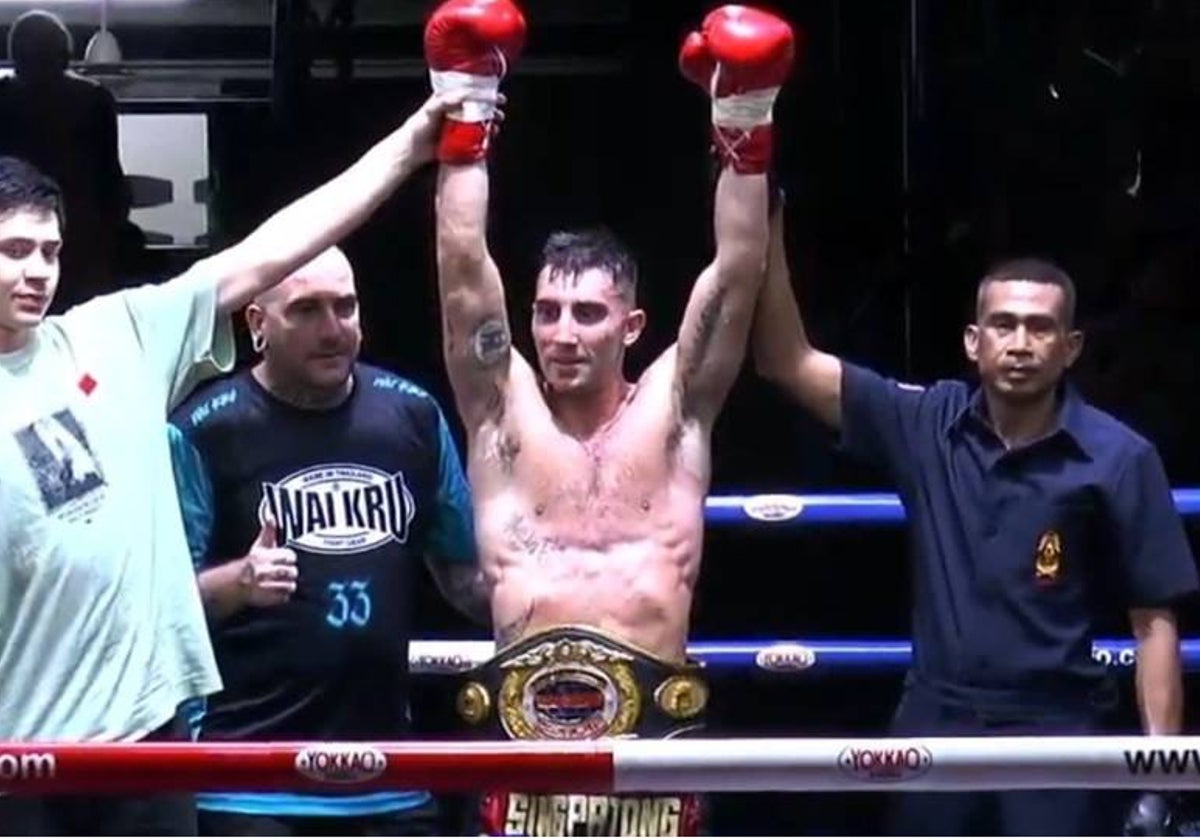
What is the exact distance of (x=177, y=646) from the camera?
3838 millimetres

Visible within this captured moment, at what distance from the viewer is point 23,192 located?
3.85 m

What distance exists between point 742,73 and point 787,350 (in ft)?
1.53

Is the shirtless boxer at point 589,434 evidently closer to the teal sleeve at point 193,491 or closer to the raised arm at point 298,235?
the raised arm at point 298,235

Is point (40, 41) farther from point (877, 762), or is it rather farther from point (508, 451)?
point (877, 762)

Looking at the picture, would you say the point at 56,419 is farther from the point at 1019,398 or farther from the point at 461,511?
the point at 1019,398

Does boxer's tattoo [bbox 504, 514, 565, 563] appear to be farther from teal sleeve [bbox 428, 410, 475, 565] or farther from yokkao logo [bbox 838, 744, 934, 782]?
yokkao logo [bbox 838, 744, 934, 782]

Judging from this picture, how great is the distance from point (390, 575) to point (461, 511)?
7.4 inches

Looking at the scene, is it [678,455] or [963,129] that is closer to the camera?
[678,455]

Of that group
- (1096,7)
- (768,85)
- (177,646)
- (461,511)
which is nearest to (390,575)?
(461,511)

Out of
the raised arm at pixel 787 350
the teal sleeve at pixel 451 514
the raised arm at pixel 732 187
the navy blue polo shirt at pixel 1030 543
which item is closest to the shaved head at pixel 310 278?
the teal sleeve at pixel 451 514

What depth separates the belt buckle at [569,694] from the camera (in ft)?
13.3

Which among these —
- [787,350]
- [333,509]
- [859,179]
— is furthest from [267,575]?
[859,179]

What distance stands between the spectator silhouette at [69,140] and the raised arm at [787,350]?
4.20 feet

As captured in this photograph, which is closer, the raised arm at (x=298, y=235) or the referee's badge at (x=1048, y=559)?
the raised arm at (x=298, y=235)
